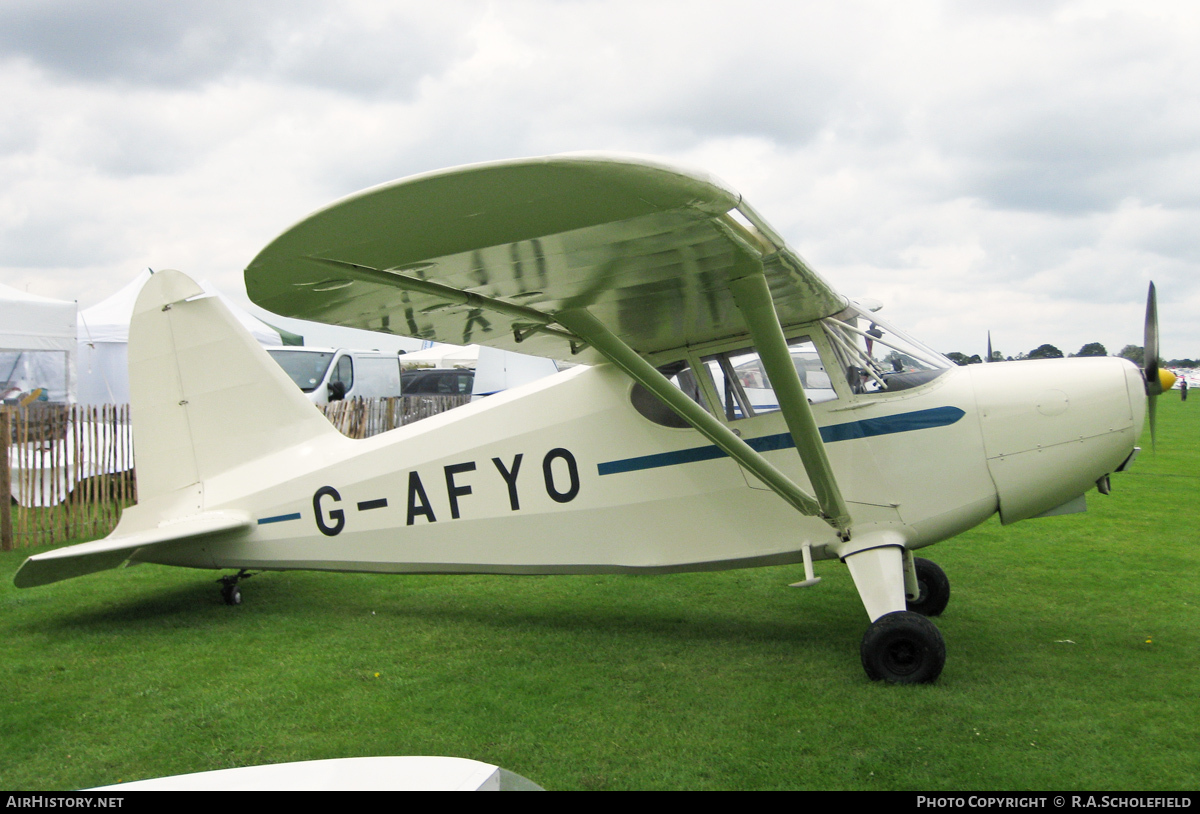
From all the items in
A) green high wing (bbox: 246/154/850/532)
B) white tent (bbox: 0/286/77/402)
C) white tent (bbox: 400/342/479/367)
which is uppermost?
white tent (bbox: 400/342/479/367)

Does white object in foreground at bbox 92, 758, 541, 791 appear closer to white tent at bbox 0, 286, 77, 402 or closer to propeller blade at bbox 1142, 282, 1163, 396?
propeller blade at bbox 1142, 282, 1163, 396

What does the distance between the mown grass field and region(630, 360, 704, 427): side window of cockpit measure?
4.82 feet

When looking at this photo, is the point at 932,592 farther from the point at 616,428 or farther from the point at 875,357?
the point at 616,428

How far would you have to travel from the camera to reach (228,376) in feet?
19.8

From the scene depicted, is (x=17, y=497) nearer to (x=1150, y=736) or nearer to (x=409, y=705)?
(x=409, y=705)

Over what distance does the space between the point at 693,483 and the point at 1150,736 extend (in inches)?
102

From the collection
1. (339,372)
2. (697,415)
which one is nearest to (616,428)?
(697,415)

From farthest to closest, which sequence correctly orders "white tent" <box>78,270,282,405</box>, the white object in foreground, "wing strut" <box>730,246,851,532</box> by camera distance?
"white tent" <box>78,270,282,405</box> < "wing strut" <box>730,246,851,532</box> < the white object in foreground

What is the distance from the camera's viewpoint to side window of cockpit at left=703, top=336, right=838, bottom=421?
498cm

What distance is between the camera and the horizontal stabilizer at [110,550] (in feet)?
16.0

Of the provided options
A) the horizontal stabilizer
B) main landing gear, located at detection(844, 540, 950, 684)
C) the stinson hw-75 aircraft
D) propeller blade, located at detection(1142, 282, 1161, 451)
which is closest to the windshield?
the stinson hw-75 aircraft

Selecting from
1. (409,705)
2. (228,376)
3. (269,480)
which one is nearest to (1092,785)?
(409,705)

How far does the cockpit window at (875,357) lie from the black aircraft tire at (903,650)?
140 cm

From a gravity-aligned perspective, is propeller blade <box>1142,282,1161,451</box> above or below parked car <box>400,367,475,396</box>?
below
